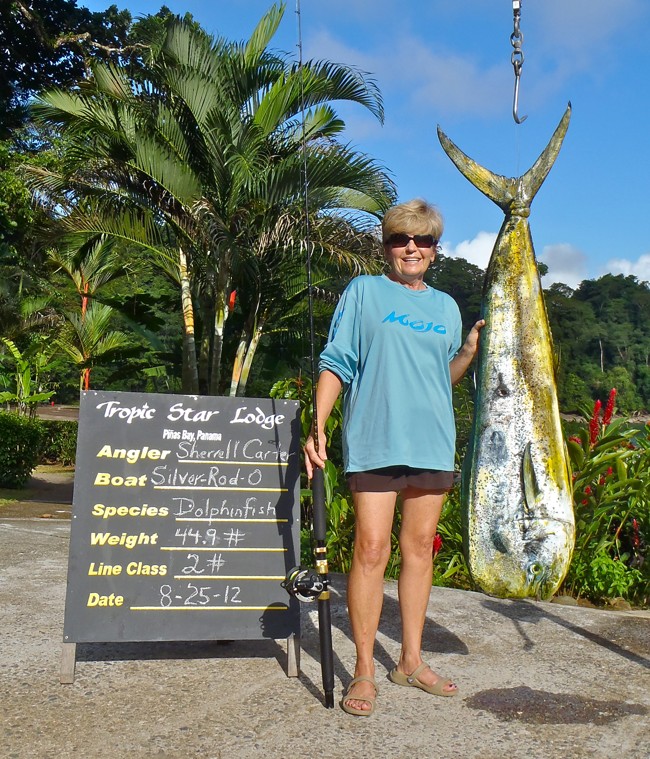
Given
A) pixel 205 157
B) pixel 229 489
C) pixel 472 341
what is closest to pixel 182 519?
pixel 229 489

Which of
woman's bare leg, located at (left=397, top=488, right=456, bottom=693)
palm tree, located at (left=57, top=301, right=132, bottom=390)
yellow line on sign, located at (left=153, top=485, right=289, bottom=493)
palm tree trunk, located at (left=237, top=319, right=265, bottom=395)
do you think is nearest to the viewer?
woman's bare leg, located at (left=397, top=488, right=456, bottom=693)

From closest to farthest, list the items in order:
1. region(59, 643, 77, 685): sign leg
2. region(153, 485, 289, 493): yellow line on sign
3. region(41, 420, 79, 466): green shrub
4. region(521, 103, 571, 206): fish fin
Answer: region(521, 103, 571, 206): fish fin, region(59, 643, 77, 685): sign leg, region(153, 485, 289, 493): yellow line on sign, region(41, 420, 79, 466): green shrub

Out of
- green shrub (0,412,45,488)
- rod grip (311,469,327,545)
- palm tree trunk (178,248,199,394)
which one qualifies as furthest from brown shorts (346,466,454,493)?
green shrub (0,412,45,488)

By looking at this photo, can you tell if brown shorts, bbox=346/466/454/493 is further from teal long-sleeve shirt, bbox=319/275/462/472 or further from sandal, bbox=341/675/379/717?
sandal, bbox=341/675/379/717

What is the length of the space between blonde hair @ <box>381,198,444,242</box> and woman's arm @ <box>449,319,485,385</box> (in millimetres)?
389

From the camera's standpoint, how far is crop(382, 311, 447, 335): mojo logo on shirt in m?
3.05

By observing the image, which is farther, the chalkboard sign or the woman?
the chalkboard sign

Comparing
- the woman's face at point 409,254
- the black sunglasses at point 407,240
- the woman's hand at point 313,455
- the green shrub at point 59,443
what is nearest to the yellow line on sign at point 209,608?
the woman's hand at point 313,455

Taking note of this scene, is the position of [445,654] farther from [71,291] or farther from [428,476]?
[71,291]

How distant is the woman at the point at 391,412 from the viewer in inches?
117

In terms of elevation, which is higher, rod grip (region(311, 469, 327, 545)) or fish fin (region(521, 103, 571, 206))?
fish fin (region(521, 103, 571, 206))

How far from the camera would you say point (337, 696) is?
3.22 m

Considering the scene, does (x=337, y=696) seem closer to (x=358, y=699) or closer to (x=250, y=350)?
(x=358, y=699)

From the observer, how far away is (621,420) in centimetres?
589
